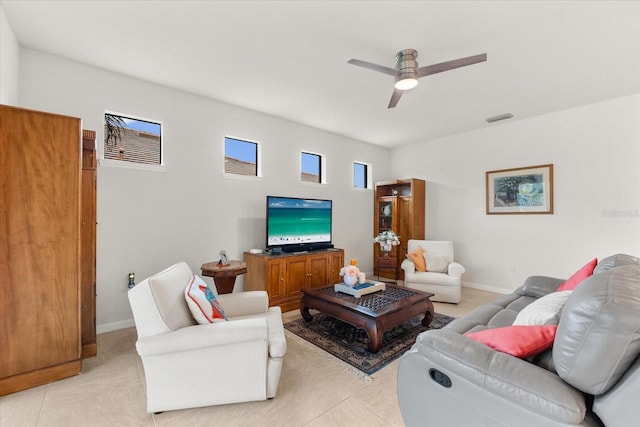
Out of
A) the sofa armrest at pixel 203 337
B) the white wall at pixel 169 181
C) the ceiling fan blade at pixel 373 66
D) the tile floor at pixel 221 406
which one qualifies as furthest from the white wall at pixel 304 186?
the ceiling fan blade at pixel 373 66

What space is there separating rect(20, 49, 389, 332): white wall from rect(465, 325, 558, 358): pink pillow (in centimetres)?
335

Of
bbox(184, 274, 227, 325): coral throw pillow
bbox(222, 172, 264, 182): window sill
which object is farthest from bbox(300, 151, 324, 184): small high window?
bbox(184, 274, 227, 325): coral throw pillow

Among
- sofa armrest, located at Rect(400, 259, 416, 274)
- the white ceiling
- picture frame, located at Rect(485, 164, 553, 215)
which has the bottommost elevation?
sofa armrest, located at Rect(400, 259, 416, 274)

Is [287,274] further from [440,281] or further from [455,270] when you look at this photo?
[455,270]

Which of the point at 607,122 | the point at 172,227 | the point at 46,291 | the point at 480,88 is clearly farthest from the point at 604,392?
the point at 607,122

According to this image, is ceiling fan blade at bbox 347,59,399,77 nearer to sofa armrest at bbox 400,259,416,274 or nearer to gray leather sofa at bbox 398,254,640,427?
gray leather sofa at bbox 398,254,640,427

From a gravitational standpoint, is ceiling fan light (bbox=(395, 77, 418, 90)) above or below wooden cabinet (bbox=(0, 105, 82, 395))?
above

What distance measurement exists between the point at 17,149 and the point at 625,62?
17.7 ft

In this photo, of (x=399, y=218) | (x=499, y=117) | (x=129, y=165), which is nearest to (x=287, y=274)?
(x=129, y=165)

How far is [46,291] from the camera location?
206 cm

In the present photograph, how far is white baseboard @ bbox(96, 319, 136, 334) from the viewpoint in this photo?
9.79 ft

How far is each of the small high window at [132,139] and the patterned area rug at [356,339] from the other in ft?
8.51

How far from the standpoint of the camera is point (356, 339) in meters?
2.80

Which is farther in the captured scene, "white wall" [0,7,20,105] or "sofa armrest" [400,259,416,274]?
"sofa armrest" [400,259,416,274]
